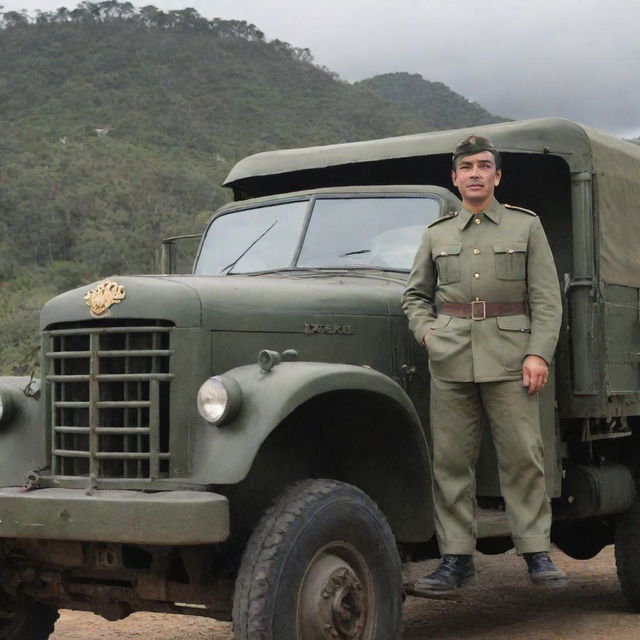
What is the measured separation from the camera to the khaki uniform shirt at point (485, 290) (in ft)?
16.8

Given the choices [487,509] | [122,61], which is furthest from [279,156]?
[122,61]

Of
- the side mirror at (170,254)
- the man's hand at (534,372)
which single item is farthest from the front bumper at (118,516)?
the side mirror at (170,254)

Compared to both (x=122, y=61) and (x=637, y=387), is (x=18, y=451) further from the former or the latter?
(x=122, y=61)

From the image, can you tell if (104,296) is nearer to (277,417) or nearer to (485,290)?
(277,417)

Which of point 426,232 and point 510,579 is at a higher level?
point 426,232

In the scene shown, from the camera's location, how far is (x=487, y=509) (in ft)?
19.0

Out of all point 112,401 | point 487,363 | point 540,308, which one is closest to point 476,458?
point 487,363

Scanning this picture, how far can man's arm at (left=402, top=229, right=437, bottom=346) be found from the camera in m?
5.17

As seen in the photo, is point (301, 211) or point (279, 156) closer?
point (301, 211)

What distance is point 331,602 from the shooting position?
4.54 m

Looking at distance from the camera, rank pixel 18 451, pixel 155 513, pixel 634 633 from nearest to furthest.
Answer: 1. pixel 155 513
2. pixel 18 451
3. pixel 634 633

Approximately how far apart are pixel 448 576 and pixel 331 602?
75cm

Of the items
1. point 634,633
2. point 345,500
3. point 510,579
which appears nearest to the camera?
point 345,500

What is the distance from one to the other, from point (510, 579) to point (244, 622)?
15.4 feet
